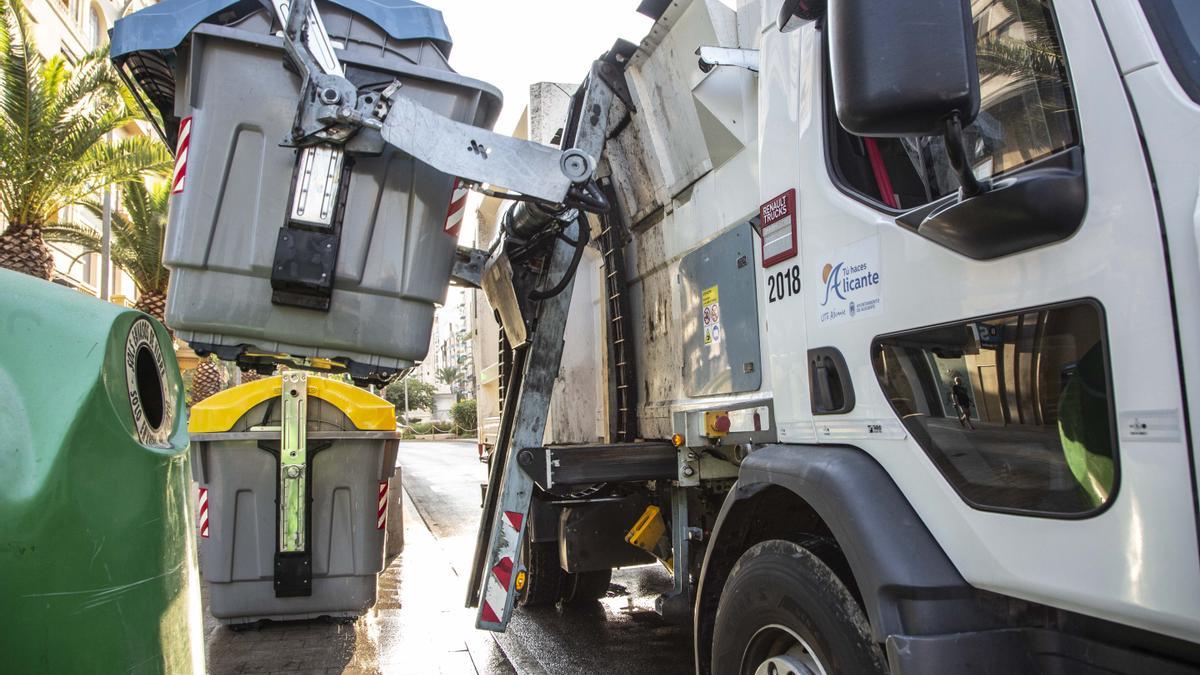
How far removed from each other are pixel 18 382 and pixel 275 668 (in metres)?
4.08

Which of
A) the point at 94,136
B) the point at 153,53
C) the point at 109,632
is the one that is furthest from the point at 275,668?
the point at 94,136

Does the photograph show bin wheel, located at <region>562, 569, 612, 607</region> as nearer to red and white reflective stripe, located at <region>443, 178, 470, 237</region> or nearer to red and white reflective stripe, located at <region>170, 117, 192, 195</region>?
red and white reflective stripe, located at <region>443, 178, 470, 237</region>

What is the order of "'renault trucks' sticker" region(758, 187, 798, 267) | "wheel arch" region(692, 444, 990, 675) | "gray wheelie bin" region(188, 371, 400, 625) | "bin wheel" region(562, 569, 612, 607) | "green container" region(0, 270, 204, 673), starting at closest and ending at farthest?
"green container" region(0, 270, 204, 673) → "wheel arch" region(692, 444, 990, 675) → "'renault trucks' sticker" region(758, 187, 798, 267) → "gray wheelie bin" region(188, 371, 400, 625) → "bin wheel" region(562, 569, 612, 607)

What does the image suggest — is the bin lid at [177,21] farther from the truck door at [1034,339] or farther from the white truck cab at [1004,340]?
the truck door at [1034,339]

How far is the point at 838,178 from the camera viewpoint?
2.26m

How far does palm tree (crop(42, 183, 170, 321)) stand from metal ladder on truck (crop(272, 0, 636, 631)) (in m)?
11.9

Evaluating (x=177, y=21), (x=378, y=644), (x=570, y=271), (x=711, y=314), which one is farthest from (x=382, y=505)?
(x=177, y=21)

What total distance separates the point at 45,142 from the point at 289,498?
8034 millimetres

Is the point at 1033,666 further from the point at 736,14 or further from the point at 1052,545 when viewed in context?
the point at 736,14

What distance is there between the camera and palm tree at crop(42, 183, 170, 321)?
14031mm

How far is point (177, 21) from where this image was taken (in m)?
3.32

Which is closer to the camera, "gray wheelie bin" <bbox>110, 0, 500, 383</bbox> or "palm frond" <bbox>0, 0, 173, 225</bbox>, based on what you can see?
"gray wheelie bin" <bbox>110, 0, 500, 383</bbox>

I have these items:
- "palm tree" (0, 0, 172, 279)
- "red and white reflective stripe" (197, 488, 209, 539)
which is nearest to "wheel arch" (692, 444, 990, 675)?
"red and white reflective stripe" (197, 488, 209, 539)

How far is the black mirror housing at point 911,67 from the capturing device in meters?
1.45
